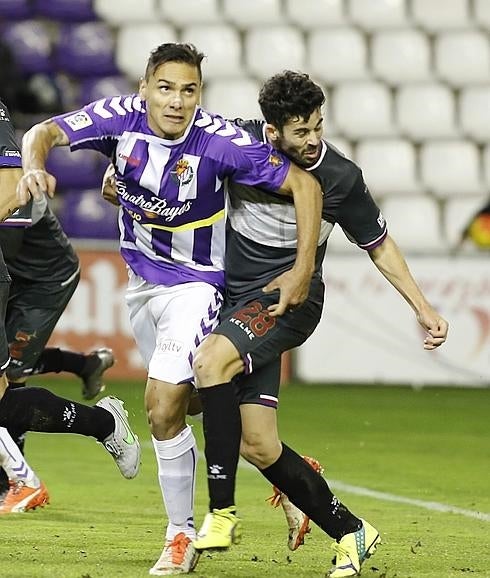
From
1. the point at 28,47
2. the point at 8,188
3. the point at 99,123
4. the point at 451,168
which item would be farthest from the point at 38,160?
the point at 451,168

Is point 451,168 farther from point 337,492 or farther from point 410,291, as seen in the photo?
point 410,291

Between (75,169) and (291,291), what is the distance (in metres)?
10.3

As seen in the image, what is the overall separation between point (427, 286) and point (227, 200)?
7392 millimetres

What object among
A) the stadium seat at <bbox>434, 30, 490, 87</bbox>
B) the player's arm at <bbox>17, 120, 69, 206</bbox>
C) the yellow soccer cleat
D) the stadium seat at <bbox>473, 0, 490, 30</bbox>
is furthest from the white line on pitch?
the stadium seat at <bbox>473, 0, 490, 30</bbox>

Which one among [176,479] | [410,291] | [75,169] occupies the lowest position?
[176,479]

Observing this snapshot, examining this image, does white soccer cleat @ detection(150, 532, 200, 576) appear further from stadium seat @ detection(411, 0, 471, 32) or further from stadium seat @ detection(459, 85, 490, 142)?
stadium seat @ detection(411, 0, 471, 32)

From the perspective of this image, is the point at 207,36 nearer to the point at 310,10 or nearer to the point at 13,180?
the point at 310,10

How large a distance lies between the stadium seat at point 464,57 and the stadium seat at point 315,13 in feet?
4.13

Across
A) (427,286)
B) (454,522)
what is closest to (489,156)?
(427,286)

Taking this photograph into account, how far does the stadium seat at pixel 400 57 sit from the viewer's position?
15945mm

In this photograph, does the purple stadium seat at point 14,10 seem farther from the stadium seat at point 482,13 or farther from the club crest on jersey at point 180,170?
the club crest on jersey at point 180,170

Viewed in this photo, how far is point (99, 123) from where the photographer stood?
4.79 metres

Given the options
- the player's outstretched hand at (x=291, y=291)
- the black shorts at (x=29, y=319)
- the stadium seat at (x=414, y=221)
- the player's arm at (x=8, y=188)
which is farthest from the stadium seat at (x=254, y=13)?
the player's outstretched hand at (x=291, y=291)

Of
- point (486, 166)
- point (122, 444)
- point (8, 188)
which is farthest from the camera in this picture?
point (486, 166)
